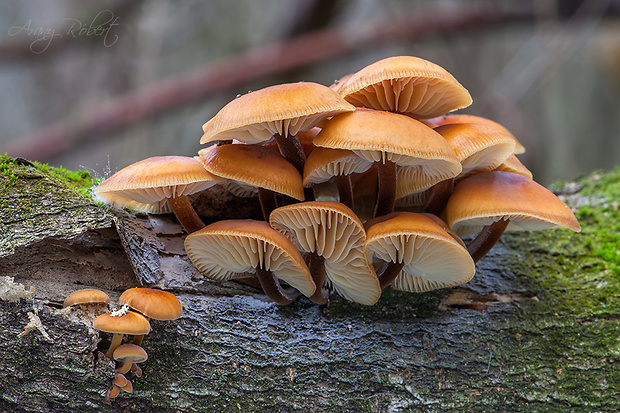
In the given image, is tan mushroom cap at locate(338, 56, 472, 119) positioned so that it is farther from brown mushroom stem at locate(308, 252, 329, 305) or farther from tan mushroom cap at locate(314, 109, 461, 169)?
brown mushroom stem at locate(308, 252, 329, 305)

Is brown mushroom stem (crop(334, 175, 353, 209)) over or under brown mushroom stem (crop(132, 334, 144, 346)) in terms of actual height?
over

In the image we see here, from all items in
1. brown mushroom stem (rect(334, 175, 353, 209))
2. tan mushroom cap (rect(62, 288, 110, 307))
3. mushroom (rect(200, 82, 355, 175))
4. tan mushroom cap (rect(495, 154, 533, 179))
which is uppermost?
mushroom (rect(200, 82, 355, 175))

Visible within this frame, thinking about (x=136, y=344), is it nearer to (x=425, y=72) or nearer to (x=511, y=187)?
(x=425, y=72)

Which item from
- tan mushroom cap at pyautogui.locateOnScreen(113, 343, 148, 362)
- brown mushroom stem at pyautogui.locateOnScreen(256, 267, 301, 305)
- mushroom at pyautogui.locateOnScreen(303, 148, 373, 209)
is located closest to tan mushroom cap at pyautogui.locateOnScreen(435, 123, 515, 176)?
mushroom at pyautogui.locateOnScreen(303, 148, 373, 209)

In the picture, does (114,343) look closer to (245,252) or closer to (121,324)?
(121,324)

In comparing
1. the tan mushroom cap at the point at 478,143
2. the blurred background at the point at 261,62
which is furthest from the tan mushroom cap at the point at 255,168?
the blurred background at the point at 261,62

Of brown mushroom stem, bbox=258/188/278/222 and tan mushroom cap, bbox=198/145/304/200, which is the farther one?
brown mushroom stem, bbox=258/188/278/222

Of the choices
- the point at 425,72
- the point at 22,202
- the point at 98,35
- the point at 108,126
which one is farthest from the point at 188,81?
the point at 425,72
